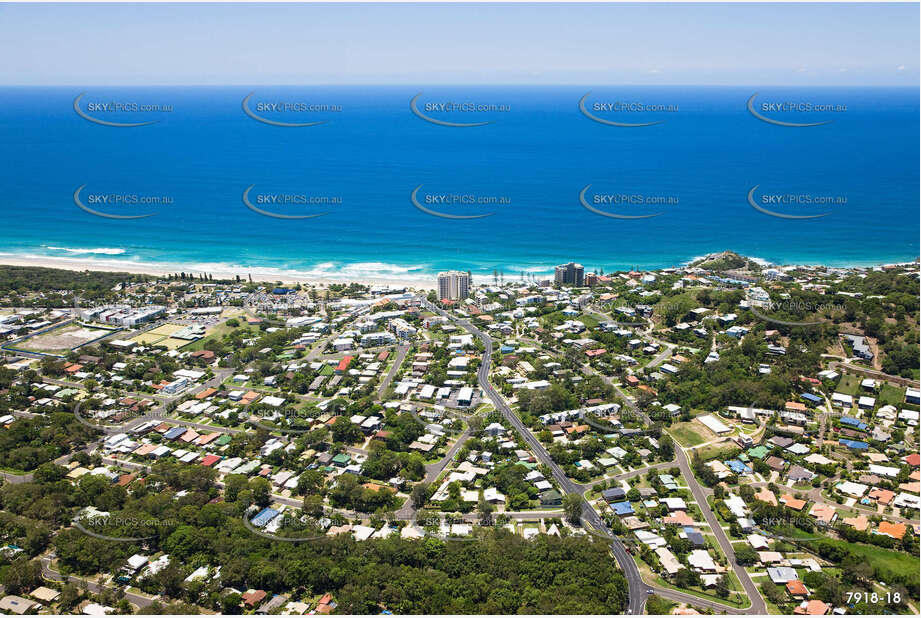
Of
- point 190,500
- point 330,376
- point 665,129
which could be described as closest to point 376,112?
point 665,129

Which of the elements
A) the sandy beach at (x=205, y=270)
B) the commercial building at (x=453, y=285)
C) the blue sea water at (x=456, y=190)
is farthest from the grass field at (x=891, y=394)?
the sandy beach at (x=205, y=270)

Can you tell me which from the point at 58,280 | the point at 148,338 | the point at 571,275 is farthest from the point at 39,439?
the point at 571,275

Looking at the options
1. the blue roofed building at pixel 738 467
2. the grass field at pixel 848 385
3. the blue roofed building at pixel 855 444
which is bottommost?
the blue roofed building at pixel 738 467

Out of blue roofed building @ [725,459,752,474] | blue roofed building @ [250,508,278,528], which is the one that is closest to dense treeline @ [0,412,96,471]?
blue roofed building @ [250,508,278,528]

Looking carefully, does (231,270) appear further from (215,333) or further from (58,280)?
(215,333)

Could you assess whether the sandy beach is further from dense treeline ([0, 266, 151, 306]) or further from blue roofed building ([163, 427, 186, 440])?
blue roofed building ([163, 427, 186, 440])

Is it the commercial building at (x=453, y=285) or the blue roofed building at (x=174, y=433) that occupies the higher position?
the commercial building at (x=453, y=285)

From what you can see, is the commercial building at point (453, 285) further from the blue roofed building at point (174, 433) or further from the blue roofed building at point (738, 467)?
the blue roofed building at point (738, 467)

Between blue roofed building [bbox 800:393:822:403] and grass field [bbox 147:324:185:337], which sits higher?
grass field [bbox 147:324:185:337]
